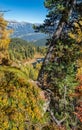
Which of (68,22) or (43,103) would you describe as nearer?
(43,103)

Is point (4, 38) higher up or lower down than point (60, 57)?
lower down

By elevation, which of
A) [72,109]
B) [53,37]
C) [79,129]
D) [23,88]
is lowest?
[79,129]

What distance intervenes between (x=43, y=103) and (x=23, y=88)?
5.75 feet

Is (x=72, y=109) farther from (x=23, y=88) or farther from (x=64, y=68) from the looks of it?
(x=23, y=88)

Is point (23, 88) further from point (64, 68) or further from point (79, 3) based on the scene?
point (79, 3)

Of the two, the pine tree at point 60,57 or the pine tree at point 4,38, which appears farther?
the pine tree at point 4,38

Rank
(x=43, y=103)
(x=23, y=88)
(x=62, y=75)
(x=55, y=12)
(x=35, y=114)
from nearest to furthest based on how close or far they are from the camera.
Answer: (x=35, y=114) < (x=23, y=88) < (x=43, y=103) < (x=55, y=12) < (x=62, y=75)

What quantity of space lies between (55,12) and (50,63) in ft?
12.7

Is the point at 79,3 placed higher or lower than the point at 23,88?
higher

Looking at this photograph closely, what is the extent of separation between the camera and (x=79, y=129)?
2153cm

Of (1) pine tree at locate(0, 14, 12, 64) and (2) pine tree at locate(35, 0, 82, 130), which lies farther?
(1) pine tree at locate(0, 14, 12, 64)

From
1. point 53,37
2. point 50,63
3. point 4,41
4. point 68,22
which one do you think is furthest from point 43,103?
point 4,41

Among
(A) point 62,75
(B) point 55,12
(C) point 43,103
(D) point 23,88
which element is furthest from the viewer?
(A) point 62,75

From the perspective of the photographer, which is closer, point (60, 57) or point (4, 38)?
point (60, 57)
